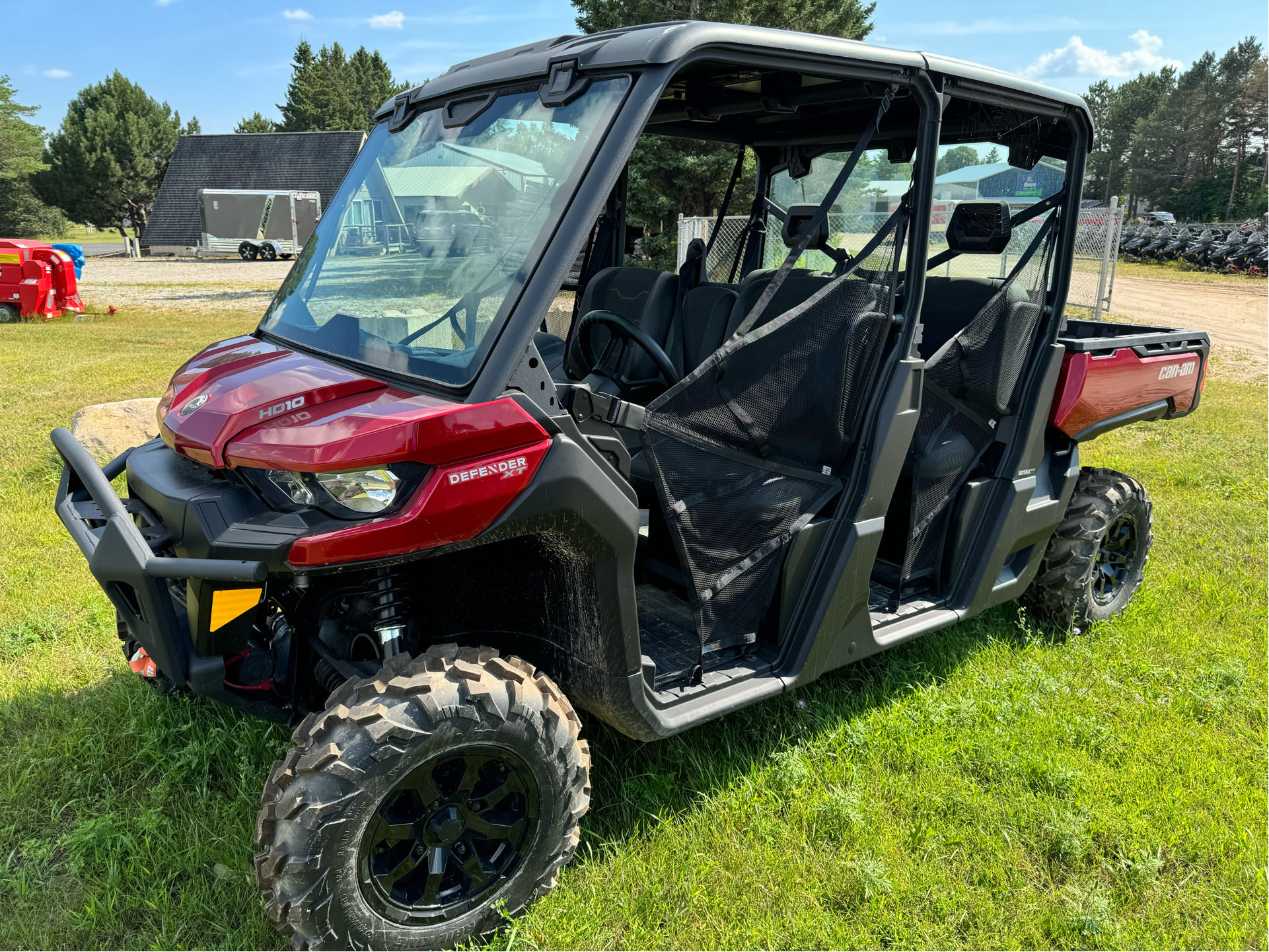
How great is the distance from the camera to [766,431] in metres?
2.79

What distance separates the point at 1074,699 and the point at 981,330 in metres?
1.59

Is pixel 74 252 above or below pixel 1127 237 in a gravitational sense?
below

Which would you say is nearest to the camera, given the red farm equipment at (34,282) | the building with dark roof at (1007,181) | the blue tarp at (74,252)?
the building with dark roof at (1007,181)

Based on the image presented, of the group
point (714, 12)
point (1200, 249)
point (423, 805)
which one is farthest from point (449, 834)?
point (1200, 249)

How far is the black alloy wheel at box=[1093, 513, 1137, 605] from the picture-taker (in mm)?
4332

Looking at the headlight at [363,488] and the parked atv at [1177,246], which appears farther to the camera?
the parked atv at [1177,246]

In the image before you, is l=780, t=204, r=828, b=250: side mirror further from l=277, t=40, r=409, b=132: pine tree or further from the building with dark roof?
l=277, t=40, r=409, b=132: pine tree

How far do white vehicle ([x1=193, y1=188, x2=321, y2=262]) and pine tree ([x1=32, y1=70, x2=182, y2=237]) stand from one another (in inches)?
631

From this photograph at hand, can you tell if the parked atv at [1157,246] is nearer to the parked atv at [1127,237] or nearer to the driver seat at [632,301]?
the parked atv at [1127,237]

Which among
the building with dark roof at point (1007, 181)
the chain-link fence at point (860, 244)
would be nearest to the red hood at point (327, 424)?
the chain-link fence at point (860, 244)

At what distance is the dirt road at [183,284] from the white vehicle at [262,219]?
3.53ft

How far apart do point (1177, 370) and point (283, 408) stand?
404cm

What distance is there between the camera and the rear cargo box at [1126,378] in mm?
3686

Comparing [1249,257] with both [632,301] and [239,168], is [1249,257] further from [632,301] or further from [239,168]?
[239,168]
